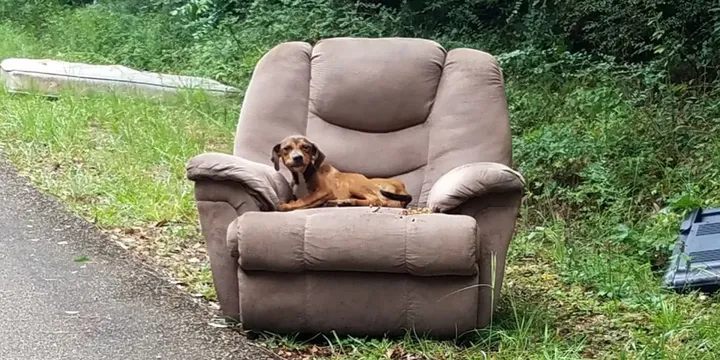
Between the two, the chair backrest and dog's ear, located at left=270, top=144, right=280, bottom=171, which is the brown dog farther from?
the chair backrest

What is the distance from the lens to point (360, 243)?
3412 millimetres

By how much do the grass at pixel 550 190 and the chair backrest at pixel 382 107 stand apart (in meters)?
0.70

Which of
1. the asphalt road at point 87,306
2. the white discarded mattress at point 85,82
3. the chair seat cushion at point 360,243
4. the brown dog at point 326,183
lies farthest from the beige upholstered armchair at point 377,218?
the white discarded mattress at point 85,82

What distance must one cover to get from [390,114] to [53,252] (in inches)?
69.6

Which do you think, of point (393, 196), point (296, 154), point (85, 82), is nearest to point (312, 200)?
point (296, 154)

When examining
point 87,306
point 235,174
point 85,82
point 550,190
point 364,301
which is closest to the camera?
point 364,301

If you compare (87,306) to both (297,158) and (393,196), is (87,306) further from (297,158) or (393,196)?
(393,196)

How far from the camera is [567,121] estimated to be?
20.6ft

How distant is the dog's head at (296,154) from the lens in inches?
156

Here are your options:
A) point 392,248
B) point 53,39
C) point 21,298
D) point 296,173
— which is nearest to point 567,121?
point 296,173

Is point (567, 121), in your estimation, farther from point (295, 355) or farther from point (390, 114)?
point (295, 355)

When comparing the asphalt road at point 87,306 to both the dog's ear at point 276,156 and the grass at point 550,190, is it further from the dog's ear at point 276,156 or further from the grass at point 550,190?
the dog's ear at point 276,156

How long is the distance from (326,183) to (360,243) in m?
0.68

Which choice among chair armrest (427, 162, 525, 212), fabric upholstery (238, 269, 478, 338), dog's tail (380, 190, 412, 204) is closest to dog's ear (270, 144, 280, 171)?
dog's tail (380, 190, 412, 204)
